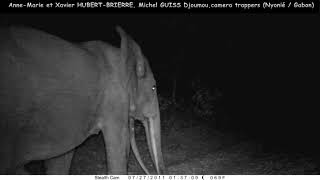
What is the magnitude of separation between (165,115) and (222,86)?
3.10 metres

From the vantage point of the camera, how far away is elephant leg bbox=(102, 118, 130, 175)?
10.5ft

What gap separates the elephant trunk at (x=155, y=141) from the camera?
365 cm

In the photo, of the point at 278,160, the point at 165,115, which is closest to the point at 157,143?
the point at 278,160

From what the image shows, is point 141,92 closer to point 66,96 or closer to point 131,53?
point 131,53

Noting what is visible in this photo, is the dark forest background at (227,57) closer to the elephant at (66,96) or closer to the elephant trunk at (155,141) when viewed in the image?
the elephant trunk at (155,141)

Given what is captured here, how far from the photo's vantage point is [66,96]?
Result: 2848 mm

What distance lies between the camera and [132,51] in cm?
343

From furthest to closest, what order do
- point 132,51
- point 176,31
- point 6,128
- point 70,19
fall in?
point 70,19
point 176,31
point 132,51
point 6,128

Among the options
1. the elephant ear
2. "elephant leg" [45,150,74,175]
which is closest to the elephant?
the elephant ear

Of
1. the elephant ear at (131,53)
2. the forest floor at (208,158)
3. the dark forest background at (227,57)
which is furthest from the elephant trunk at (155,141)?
the dark forest background at (227,57)

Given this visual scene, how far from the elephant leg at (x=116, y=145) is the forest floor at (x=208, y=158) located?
145cm

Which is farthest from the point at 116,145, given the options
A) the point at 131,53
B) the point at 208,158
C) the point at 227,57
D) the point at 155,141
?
the point at 227,57

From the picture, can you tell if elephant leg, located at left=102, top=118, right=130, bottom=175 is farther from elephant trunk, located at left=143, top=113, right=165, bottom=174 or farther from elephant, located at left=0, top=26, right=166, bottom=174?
elephant trunk, located at left=143, top=113, right=165, bottom=174

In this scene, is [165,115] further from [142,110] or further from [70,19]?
[70,19]
